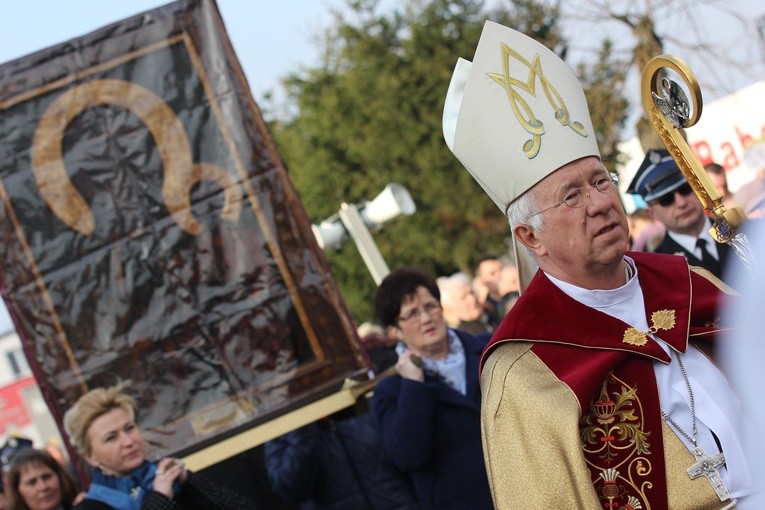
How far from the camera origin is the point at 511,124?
11.5 ft

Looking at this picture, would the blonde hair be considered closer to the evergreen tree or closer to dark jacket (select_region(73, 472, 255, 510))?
dark jacket (select_region(73, 472, 255, 510))

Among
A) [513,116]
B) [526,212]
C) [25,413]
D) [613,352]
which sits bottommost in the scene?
[613,352]

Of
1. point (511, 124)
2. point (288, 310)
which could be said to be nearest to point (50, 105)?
point (288, 310)

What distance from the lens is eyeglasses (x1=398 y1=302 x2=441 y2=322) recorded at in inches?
206

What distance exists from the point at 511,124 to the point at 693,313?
30.2 inches

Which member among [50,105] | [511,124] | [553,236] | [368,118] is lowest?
[553,236]

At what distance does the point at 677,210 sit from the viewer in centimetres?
588

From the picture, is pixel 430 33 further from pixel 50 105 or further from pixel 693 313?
pixel 693 313

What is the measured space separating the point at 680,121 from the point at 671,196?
2.42 m

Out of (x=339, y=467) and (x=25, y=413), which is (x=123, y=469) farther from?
(x=25, y=413)

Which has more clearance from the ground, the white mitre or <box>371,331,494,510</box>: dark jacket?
the white mitre

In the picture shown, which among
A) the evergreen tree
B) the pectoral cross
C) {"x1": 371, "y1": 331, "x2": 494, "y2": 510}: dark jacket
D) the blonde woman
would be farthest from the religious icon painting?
the evergreen tree

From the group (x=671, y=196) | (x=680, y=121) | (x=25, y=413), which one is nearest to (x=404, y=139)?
(x=671, y=196)

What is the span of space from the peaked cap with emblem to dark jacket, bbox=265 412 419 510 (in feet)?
5.89
